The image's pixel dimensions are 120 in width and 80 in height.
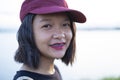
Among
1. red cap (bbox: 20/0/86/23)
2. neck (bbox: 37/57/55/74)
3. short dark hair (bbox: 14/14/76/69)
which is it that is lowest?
neck (bbox: 37/57/55/74)

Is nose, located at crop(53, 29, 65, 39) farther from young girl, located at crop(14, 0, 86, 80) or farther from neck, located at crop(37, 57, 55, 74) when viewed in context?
neck, located at crop(37, 57, 55, 74)

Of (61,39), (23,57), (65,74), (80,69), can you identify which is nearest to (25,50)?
(23,57)

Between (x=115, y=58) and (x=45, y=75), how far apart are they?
16.9ft

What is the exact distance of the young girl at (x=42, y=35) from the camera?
77.3 inches

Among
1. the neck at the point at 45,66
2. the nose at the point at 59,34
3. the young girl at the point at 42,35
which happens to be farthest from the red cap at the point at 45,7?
the neck at the point at 45,66

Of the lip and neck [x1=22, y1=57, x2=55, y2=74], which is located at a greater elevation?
the lip

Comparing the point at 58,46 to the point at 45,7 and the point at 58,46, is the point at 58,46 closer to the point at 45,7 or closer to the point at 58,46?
the point at 58,46

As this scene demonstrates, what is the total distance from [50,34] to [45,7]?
143 millimetres

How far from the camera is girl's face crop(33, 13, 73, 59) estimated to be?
1.96 m

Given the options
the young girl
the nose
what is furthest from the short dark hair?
the nose

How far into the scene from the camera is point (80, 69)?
601cm

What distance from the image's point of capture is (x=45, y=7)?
6.56 ft

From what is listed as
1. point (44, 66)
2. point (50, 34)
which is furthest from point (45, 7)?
point (44, 66)

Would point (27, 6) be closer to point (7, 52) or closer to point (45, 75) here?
point (45, 75)
